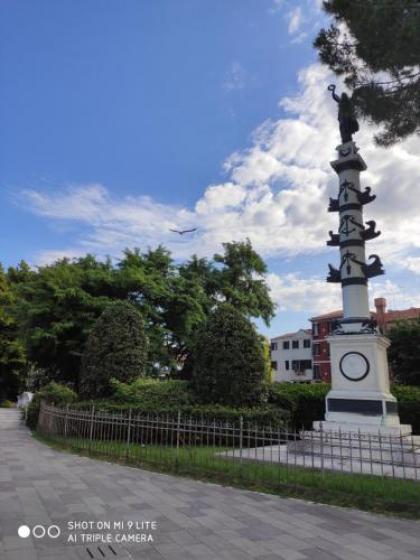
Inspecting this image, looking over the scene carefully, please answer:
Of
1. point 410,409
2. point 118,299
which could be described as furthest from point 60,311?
point 410,409

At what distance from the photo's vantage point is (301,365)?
203 ft

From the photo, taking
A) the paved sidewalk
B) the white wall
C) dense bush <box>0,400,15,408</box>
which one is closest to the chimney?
the white wall

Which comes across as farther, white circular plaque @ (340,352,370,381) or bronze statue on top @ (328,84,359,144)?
white circular plaque @ (340,352,370,381)

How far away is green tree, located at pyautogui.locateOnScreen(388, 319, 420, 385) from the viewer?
2444 centimetres

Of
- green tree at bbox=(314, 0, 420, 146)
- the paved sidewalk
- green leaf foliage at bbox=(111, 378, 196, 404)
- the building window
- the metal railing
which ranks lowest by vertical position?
the paved sidewalk

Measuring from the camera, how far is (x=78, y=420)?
12039 mm

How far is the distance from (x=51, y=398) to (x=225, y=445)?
7897mm

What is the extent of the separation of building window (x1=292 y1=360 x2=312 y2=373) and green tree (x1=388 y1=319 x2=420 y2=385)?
35.5 metres

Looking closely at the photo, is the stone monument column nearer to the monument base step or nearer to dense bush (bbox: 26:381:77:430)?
the monument base step

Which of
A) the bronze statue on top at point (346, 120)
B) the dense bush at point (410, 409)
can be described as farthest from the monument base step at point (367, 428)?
the bronze statue on top at point (346, 120)

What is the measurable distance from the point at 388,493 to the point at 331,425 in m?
5.55

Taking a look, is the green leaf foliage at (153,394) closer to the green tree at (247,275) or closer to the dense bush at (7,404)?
the green tree at (247,275)

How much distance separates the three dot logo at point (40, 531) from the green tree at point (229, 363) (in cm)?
876

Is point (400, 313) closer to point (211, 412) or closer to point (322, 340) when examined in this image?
point (322, 340)
